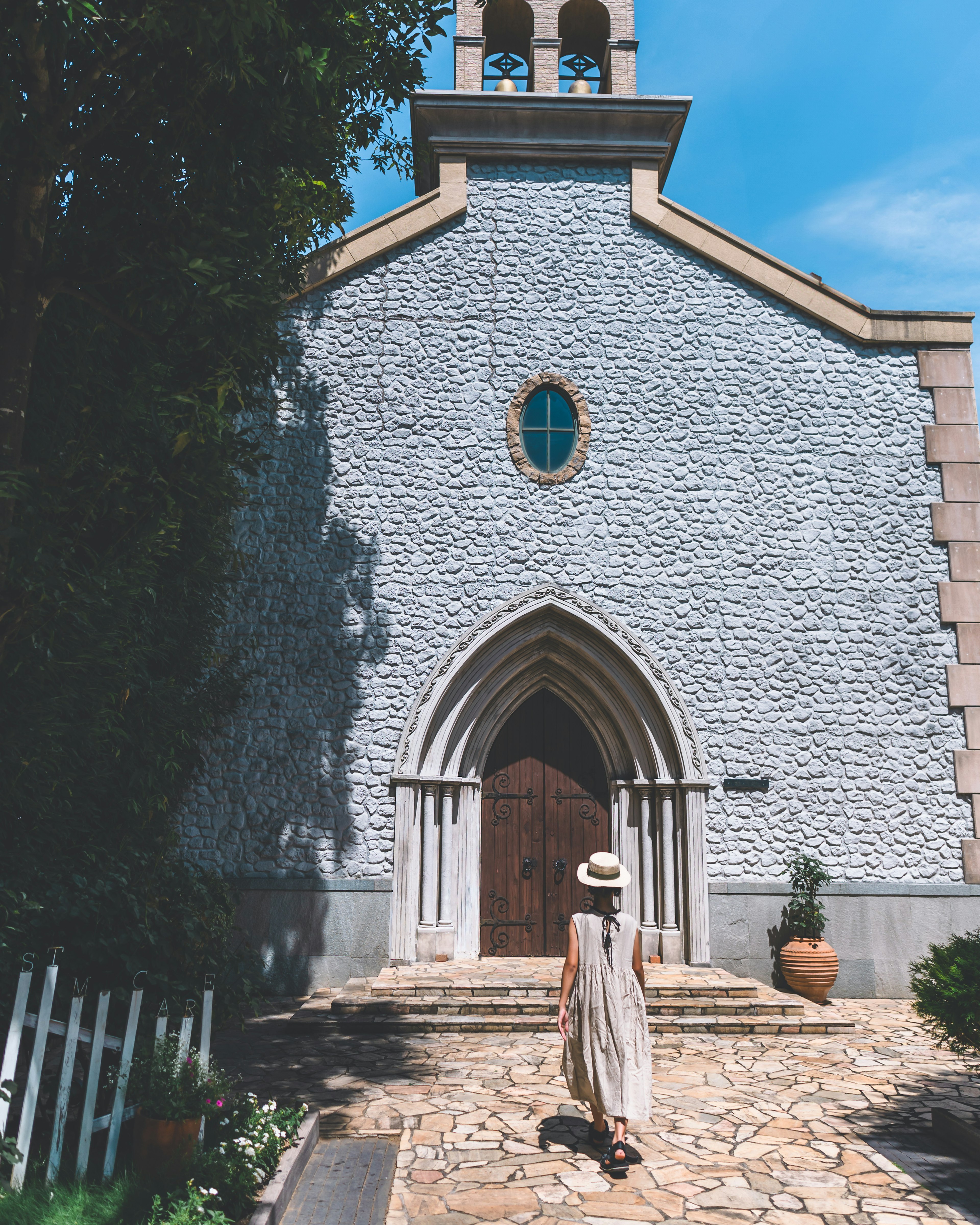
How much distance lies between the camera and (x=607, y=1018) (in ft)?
15.1

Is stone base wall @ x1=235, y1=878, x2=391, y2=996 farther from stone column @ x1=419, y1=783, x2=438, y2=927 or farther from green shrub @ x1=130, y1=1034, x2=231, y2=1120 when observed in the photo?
green shrub @ x1=130, y1=1034, x2=231, y2=1120

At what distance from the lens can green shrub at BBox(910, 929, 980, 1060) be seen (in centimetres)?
470

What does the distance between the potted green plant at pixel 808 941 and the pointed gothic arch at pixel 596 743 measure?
83cm

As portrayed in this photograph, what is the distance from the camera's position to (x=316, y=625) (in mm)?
9836

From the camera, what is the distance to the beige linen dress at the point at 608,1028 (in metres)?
4.53

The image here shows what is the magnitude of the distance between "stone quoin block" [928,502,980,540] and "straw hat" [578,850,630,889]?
6.93 meters

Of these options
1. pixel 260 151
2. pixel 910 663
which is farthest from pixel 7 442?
pixel 910 663

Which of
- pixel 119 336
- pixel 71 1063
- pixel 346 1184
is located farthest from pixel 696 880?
pixel 119 336

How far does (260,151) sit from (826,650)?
7317 millimetres

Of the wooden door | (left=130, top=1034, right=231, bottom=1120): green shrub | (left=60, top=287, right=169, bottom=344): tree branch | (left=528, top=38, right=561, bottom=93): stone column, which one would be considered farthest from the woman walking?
(left=528, top=38, right=561, bottom=93): stone column

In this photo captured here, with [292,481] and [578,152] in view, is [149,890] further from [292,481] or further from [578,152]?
[578,152]

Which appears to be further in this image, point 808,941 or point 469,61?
point 469,61

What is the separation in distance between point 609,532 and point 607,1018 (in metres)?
6.26

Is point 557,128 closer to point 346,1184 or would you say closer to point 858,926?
point 858,926
